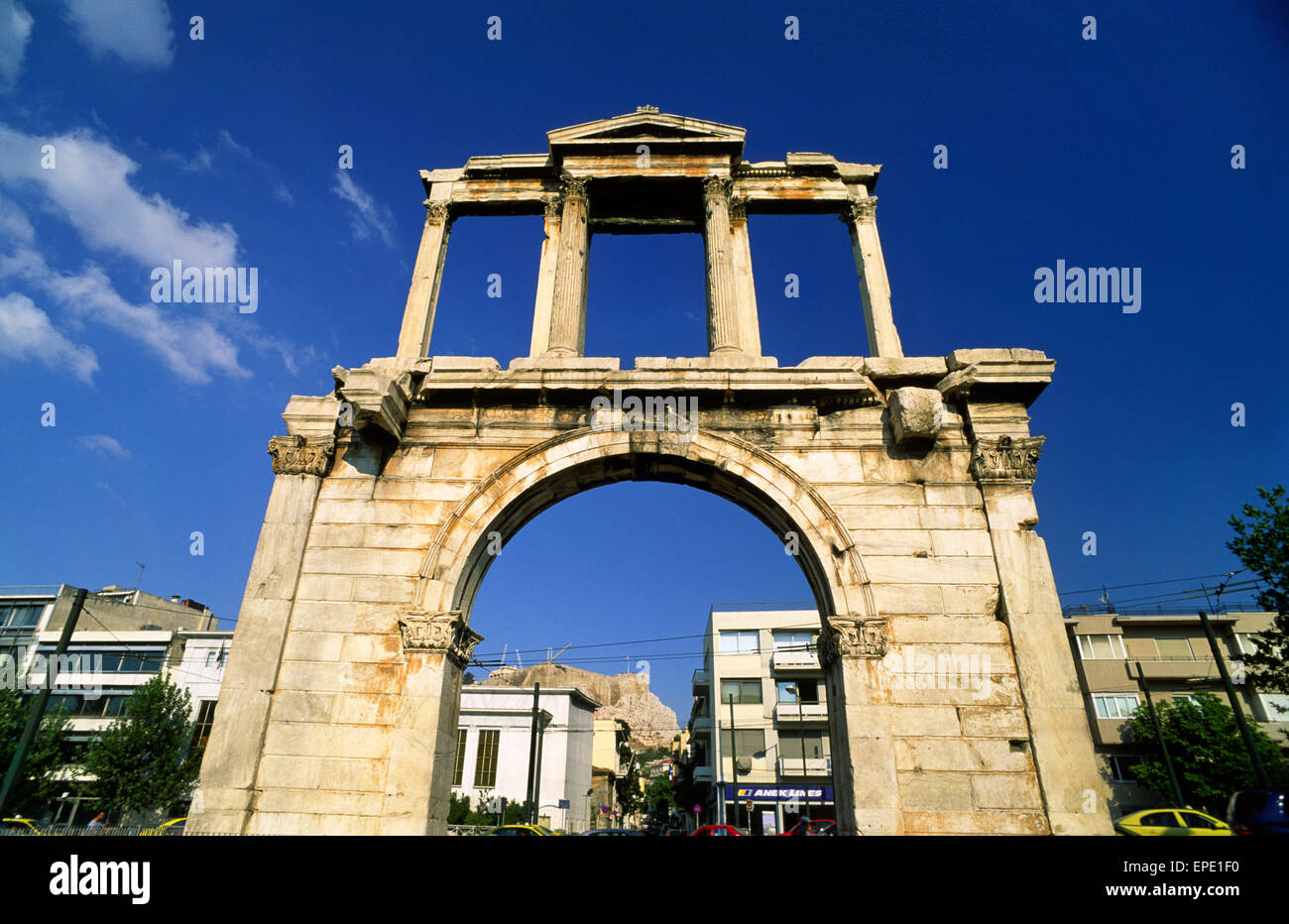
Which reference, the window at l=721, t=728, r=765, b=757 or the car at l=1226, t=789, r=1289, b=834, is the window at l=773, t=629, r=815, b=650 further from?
the car at l=1226, t=789, r=1289, b=834

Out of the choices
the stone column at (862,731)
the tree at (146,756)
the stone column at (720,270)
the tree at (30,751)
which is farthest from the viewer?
the tree at (146,756)

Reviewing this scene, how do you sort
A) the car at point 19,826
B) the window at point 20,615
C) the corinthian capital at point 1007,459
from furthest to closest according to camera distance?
the window at point 20,615 < the car at point 19,826 < the corinthian capital at point 1007,459

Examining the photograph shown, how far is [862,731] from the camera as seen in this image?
910 cm

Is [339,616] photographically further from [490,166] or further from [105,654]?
[105,654]

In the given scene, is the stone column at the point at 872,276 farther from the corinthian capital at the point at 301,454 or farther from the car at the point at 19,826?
the car at the point at 19,826

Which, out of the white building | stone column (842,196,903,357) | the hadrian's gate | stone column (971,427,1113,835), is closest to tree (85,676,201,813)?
the white building

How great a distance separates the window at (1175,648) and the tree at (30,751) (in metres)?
53.2

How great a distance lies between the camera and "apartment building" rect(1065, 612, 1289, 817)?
112 ft

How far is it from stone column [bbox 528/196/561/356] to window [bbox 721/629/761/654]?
3351cm
